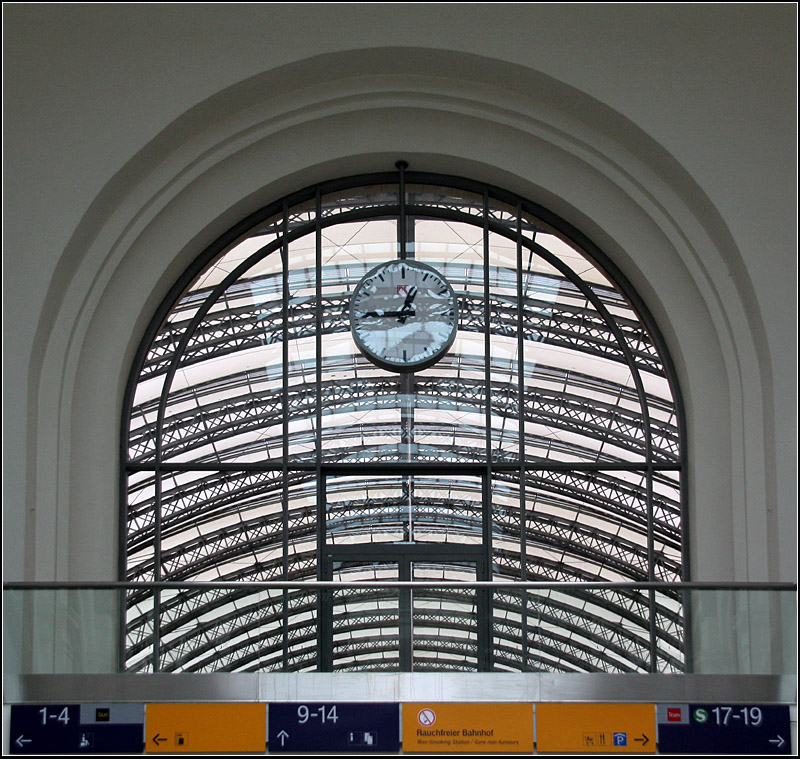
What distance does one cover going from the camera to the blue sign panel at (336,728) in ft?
34.1

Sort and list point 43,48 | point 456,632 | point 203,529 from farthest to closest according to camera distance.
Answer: point 203,529 → point 43,48 → point 456,632

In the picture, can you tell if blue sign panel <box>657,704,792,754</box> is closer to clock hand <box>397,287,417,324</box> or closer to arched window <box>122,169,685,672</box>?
arched window <box>122,169,685,672</box>

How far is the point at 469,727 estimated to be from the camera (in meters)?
10.4

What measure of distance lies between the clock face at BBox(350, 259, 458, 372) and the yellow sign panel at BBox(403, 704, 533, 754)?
4.52 m

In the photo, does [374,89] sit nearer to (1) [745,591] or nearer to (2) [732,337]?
(2) [732,337]

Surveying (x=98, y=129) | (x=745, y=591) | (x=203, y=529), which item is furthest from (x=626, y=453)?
(x=98, y=129)

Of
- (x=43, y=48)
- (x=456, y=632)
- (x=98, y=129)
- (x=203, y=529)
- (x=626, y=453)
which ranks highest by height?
(x=43, y=48)

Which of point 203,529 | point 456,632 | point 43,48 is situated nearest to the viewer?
point 456,632

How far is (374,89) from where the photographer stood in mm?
13492

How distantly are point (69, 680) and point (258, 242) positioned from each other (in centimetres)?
597

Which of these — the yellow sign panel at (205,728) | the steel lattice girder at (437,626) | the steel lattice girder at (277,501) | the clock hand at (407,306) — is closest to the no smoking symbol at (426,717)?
the steel lattice girder at (437,626)

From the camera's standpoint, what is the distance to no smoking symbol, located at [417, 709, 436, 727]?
10414 millimetres

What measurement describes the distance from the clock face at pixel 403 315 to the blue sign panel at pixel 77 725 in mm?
5142

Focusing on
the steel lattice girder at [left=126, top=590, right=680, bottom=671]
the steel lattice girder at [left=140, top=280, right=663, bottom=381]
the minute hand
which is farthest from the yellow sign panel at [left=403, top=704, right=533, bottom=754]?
the minute hand
